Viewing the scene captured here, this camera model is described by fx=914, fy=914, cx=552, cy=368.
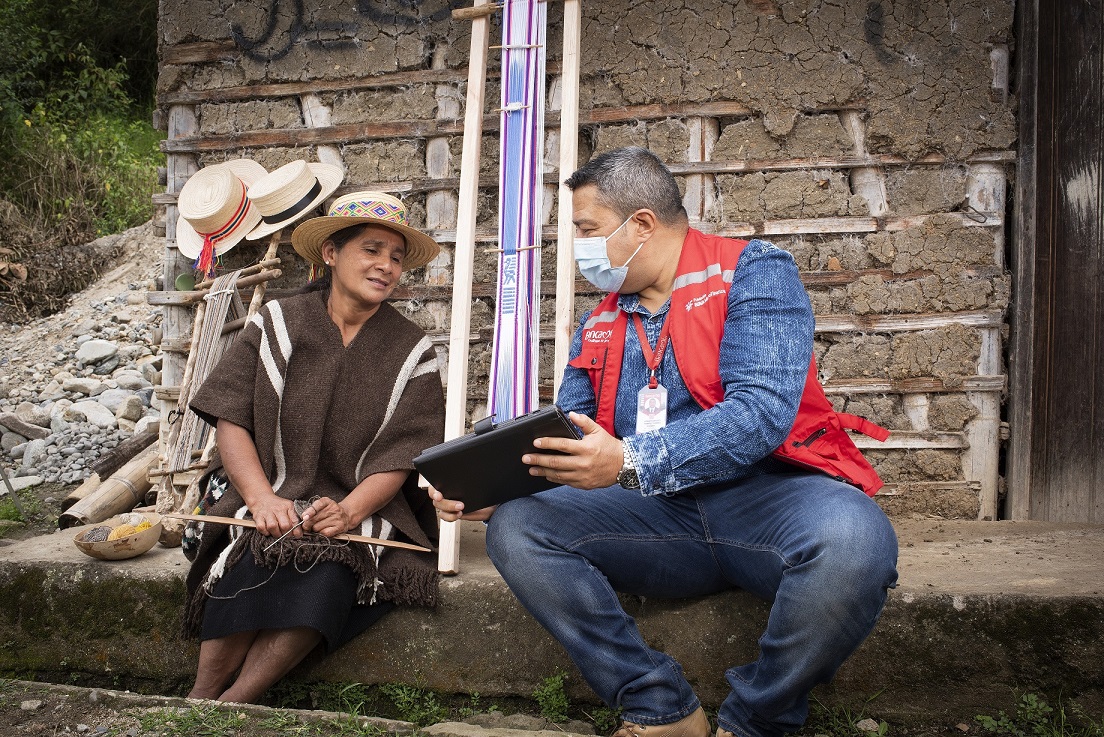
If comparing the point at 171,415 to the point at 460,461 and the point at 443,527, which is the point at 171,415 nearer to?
the point at 443,527

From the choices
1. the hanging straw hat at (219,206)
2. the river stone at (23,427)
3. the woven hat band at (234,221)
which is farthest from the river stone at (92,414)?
the woven hat band at (234,221)

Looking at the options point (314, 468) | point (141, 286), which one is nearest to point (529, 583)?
point (314, 468)

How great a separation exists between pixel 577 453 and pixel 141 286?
856 centimetres

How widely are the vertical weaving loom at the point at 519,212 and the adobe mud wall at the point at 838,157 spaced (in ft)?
1.18

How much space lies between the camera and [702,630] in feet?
9.01

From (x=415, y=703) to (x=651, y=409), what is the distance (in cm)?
127

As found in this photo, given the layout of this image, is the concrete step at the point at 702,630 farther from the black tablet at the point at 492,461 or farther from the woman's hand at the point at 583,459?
the woman's hand at the point at 583,459

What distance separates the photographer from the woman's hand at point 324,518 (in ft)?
9.15

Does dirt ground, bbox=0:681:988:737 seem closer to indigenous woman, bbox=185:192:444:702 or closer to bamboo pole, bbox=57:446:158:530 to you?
indigenous woman, bbox=185:192:444:702

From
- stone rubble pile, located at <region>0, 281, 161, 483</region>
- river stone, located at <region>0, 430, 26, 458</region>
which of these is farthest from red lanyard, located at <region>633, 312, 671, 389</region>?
river stone, located at <region>0, 430, 26, 458</region>

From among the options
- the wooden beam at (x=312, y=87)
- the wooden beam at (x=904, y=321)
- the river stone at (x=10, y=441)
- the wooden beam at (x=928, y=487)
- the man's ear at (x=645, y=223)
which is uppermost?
the wooden beam at (x=312, y=87)

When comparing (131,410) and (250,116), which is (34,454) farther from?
(250,116)

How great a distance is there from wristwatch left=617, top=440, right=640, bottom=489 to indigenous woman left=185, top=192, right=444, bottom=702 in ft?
3.14

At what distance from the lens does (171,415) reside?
163 inches
